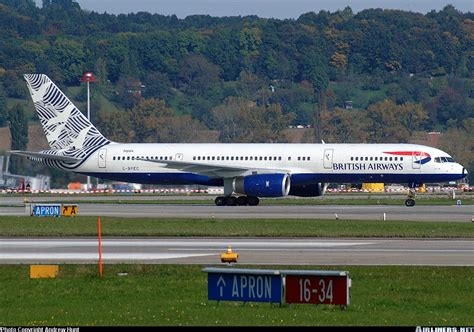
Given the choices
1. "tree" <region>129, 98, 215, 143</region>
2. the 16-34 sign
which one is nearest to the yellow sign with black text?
the 16-34 sign

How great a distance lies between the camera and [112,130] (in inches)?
5497

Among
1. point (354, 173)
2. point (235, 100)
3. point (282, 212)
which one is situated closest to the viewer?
point (282, 212)

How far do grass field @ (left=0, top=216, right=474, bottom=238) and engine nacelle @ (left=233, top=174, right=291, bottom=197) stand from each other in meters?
14.4

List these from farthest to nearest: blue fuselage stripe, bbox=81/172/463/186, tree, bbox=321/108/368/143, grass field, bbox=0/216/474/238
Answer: tree, bbox=321/108/368/143, blue fuselage stripe, bbox=81/172/463/186, grass field, bbox=0/216/474/238

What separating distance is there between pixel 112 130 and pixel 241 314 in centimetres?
11797

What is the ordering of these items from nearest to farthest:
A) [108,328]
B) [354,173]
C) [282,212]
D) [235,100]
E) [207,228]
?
[108,328], [207,228], [282,212], [354,173], [235,100]

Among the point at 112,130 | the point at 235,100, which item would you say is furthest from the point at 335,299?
the point at 235,100

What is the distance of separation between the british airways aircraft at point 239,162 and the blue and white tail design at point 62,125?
6cm

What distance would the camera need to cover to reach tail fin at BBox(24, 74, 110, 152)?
2820 inches

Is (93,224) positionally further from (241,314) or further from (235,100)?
(235,100)

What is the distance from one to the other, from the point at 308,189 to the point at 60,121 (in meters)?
15.6

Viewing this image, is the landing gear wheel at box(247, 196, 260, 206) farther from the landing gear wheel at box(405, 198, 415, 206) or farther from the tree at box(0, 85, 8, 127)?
the tree at box(0, 85, 8, 127)

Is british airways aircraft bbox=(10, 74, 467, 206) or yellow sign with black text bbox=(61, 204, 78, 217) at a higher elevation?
british airways aircraft bbox=(10, 74, 467, 206)

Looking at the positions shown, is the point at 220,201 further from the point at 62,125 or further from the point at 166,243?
the point at 166,243
